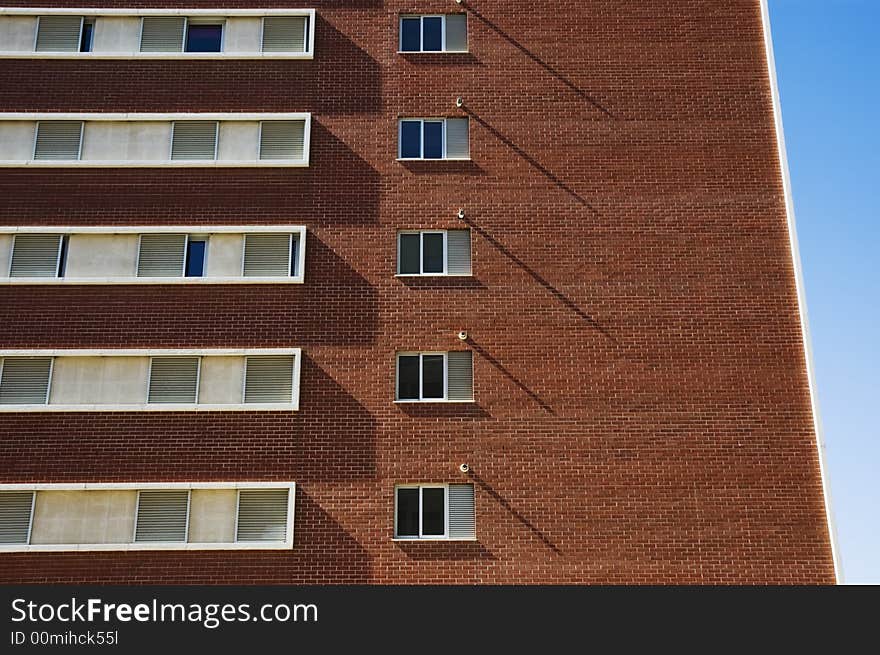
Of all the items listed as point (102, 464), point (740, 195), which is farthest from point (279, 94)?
point (740, 195)

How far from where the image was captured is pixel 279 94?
A: 90.5 ft

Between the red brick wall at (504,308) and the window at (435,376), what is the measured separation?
35 cm

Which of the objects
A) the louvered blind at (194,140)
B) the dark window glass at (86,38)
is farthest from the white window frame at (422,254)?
the dark window glass at (86,38)

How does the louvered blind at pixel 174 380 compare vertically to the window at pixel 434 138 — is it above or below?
below

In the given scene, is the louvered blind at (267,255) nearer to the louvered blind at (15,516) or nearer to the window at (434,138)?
the window at (434,138)

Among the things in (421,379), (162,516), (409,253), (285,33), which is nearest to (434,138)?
(409,253)

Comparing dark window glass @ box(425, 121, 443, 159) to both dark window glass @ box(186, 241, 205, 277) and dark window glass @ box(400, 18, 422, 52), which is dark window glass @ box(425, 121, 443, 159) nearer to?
dark window glass @ box(400, 18, 422, 52)

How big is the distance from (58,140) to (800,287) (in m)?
20.5

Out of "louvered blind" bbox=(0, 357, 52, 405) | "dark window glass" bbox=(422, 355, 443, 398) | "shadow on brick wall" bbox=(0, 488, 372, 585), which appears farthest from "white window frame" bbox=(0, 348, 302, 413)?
"shadow on brick wall" bbox=(0, 488, 372, 585)

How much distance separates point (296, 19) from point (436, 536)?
15.7 m

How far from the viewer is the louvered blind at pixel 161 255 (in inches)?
1005

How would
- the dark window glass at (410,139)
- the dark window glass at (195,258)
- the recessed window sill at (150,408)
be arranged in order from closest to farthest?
the recessed window sill at (150,408), the dark window glass at (195,258), the dark window glass at (410,139)

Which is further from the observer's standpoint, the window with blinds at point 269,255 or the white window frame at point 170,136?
the white window frame at point 170,136

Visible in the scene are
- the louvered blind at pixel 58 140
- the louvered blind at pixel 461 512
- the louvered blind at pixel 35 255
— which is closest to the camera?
the louvered blind at pixel 461 512
